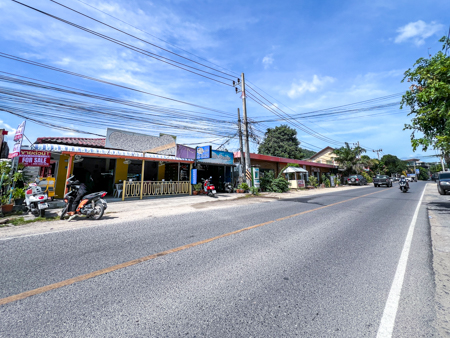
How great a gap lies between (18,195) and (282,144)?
3825 centimetres

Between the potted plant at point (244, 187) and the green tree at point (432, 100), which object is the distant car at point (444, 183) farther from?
the potted plant at point (244, 187)

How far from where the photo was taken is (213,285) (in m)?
2.74

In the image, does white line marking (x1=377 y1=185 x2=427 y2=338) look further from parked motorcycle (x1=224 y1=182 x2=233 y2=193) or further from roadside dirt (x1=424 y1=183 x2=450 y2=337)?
parked motorcycle (x1=224 y1=182 x2=233 y2=193)

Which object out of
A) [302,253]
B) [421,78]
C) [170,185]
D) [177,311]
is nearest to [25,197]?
[170,185]

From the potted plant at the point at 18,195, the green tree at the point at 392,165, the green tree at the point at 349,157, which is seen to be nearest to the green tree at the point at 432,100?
the potted plant at the point at 18,195

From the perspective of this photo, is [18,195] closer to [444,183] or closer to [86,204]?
[86,204]

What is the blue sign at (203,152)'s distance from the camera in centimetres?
1414

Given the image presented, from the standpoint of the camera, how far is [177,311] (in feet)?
7.18

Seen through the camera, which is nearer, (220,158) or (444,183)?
(444,183)

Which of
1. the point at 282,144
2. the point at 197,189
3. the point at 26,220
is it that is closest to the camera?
the point at 26,220

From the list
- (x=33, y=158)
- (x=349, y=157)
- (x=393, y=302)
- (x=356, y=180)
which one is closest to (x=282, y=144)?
(x=349, y=157)

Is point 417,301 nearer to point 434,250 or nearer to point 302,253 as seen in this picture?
point 302,253

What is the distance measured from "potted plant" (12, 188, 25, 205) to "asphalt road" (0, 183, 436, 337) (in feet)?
13.7

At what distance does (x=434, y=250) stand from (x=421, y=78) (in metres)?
7.47
